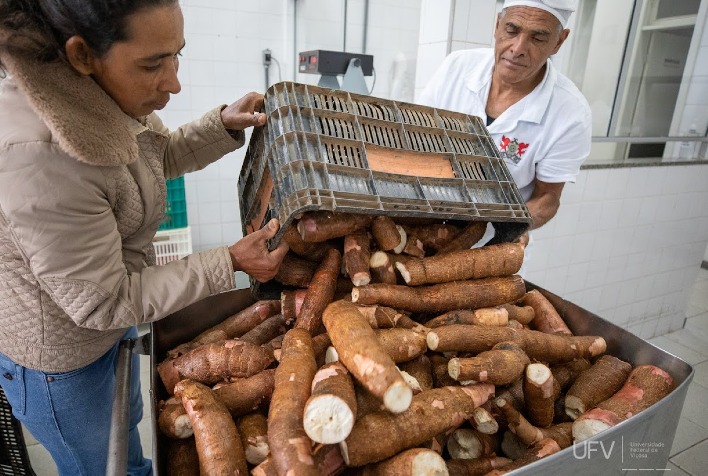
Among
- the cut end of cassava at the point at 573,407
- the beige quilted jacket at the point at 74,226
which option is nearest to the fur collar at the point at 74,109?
the beige quilted jacket at the point at 74,226

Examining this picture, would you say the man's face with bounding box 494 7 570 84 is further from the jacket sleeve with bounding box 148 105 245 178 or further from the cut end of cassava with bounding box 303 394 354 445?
the cut end of cassava with bounding box 303 394 354 445

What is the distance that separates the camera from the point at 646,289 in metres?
3.15

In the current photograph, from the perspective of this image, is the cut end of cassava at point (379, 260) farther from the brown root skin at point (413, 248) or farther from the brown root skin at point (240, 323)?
the brown root skin at point (240, 323)

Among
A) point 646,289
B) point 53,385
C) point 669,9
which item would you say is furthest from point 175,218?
point 669,9

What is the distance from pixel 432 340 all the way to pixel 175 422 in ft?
1.90

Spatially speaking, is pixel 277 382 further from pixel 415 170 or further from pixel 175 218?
pixel 175 218

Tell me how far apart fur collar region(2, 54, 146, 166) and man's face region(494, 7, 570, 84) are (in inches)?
49.8

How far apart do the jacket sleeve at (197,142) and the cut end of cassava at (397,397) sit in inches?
35.0

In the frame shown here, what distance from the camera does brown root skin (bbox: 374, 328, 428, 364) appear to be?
3.23ft

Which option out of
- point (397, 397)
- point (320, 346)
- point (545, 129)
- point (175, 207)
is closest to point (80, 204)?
point (320, 346)

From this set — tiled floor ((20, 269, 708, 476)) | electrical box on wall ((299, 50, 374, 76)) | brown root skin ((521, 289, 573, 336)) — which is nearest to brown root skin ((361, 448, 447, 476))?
brown root skin ((521, 289, 573, 336))

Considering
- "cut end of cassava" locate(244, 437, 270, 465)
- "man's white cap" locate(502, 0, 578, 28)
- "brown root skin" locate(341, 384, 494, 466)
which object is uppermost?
"man's white cap" locate(502, 0, 578, 28)

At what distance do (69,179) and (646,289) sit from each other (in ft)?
11.5

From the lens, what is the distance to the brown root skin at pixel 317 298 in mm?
1093
